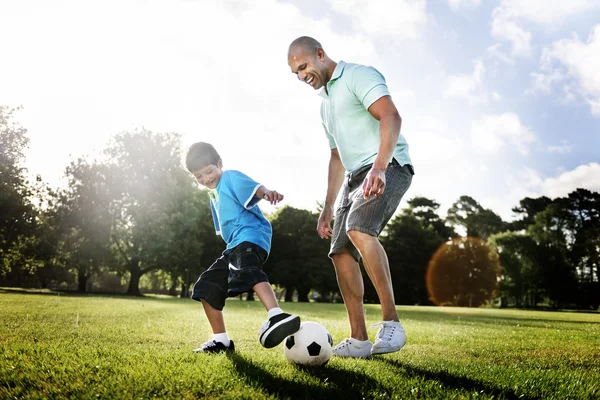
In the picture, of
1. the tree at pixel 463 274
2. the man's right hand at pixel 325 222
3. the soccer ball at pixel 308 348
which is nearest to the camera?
the soccer ball at pixel 308 348

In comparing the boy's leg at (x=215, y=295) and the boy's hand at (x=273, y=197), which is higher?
the boy's hand at (x=273, y=197)

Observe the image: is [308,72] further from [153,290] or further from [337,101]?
[153,290]

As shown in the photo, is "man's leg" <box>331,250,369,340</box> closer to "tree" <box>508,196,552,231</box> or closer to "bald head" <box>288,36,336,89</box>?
"bald head" <box>288,36,336,89</box>

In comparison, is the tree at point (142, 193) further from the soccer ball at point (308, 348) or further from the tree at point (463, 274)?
the tree at point (463, 274)

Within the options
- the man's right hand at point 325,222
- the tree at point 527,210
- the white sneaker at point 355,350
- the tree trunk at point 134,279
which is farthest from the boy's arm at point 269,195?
the tree at point 527,210

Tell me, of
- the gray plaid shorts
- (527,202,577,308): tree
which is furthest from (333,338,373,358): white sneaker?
(527,202,577,308): tree

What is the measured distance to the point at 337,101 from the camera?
4.43m

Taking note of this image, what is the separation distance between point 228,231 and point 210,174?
626 millimetres

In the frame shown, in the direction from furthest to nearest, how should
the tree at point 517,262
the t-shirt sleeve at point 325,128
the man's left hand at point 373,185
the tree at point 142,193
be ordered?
the tree at point 517,262
the tree at point 142,193
the t-shirt sleeve at point 325,128
the man's left hand at point 373,185

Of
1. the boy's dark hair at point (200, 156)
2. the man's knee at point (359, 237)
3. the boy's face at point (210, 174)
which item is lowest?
the man's knee at point (359, 237)

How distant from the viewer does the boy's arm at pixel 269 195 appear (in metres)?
4.34

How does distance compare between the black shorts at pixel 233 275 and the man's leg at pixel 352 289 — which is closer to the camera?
the black shorts at pixel 233 275

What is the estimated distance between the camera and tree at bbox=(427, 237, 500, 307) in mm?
55625

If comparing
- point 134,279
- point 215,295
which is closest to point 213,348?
point 215,295
